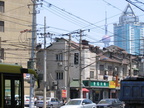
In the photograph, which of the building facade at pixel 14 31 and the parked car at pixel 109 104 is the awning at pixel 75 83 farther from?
the parked car at pixel 109 104

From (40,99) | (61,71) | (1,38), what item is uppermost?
(1,38)

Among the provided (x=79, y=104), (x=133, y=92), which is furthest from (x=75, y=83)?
(x=133, y=92)

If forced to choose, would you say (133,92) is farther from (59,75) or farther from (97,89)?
(97,89)

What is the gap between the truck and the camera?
2925cm

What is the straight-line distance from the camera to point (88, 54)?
66500 mm

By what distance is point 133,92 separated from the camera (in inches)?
1174

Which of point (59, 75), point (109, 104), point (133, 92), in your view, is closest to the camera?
point (133, 92)

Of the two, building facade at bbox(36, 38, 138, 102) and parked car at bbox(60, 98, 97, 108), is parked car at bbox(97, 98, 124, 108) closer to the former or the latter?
parked car at bbox(60, 98, 97, 108)

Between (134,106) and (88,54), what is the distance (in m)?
37.5

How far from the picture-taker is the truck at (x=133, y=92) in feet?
96.0

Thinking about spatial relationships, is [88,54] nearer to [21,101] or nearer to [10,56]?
[10,56]

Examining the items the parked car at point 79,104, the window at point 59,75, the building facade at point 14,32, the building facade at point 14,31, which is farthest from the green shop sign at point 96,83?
the parked car at point 79,104

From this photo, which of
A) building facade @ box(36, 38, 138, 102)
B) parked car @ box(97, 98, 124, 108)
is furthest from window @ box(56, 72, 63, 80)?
parked car @ box(97, 98, 124, 108)

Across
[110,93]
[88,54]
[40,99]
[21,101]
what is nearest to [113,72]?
[110,93]
